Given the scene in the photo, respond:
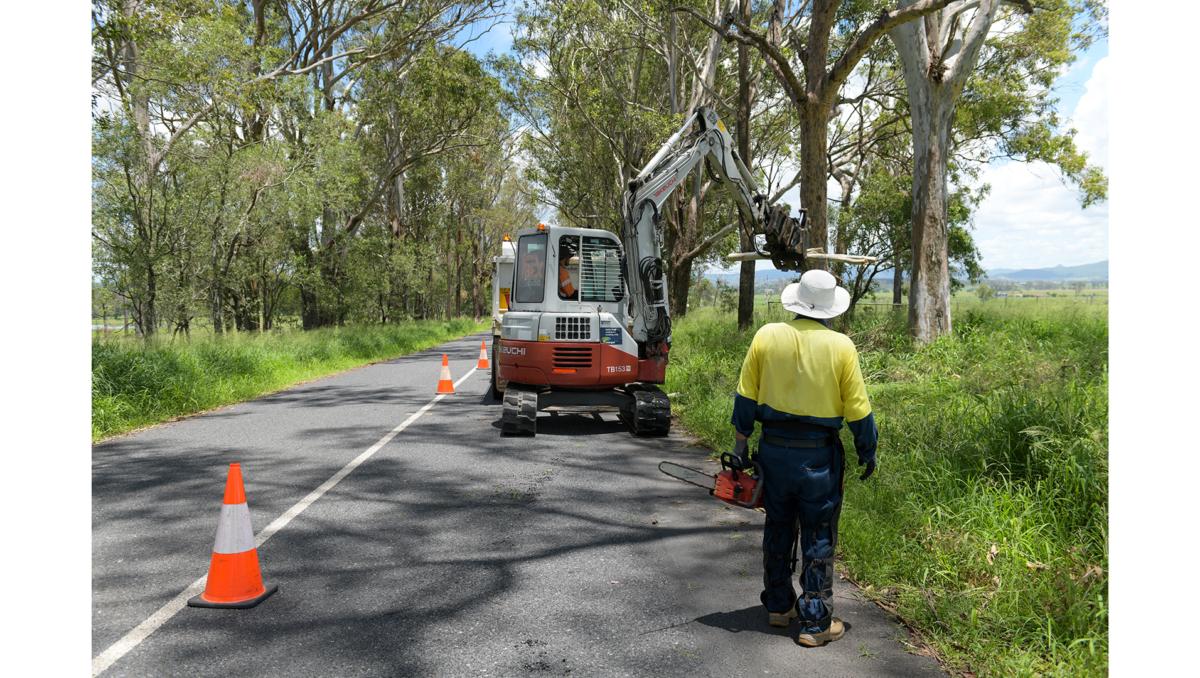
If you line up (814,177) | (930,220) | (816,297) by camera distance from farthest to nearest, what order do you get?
(930,220), (814,177), (816,297)

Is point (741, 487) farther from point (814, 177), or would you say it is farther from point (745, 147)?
point (745, 147)

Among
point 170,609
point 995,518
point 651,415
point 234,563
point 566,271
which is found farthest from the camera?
point 566,271

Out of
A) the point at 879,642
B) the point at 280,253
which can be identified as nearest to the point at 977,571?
the point at 879,642

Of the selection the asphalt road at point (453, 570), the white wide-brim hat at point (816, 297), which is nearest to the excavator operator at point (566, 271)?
the asphalt road at point (453, 570)

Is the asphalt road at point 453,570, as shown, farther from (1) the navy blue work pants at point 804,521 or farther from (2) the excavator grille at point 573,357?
(2) the excavator grille at point 573,357

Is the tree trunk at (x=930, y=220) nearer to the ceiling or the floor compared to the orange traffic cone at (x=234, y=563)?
nearer to the ceiling

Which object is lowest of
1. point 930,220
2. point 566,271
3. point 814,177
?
point 566,271

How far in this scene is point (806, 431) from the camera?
145 inches

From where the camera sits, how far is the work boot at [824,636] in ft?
11.8

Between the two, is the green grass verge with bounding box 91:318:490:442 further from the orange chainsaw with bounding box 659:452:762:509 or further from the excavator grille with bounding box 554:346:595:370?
the orange chainsaw with bounding box 659:452:762:509

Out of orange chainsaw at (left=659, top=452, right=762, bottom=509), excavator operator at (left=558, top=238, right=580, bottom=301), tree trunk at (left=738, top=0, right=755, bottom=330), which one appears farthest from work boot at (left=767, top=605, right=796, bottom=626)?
tree trunk at (left=738, top=0, right=755, bottom=330)

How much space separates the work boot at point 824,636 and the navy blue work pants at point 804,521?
31 mm

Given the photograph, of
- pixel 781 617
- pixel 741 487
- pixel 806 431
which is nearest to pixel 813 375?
pixel 806 431

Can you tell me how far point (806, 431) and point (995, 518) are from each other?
65.9 inches
